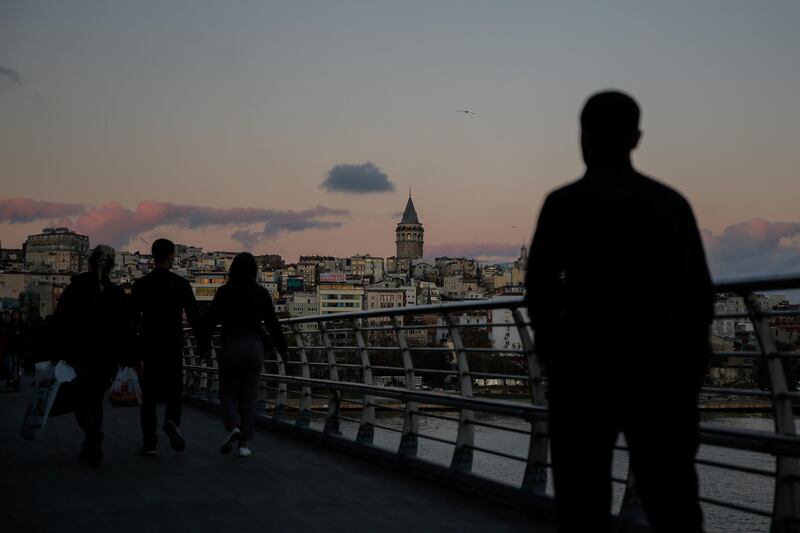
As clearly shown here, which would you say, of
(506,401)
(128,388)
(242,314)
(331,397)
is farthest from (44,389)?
(506,401)

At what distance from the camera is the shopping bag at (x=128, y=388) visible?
966cm

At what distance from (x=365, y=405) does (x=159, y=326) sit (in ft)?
6.55

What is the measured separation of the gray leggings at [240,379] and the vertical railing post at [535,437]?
3355mm

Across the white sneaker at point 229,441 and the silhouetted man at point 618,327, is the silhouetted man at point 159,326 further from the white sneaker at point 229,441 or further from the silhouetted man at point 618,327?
the silhouetted man at point 618,327

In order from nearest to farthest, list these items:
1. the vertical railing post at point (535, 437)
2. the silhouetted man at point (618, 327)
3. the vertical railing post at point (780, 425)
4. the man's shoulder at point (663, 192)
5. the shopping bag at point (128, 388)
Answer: the silhouetted man at point (618, 327) < the man's shoulder at point (663, 192) < the vertical railing post at point (780, 425) < the vertical railing post at point (535, 437) < the shopping bag at point (128, 388)

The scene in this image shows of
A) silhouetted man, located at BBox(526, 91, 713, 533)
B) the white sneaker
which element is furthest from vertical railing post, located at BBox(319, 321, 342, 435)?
silhouetted man, located at BBox(526, 91, 713, 533)

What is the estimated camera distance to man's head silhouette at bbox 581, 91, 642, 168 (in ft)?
11.6

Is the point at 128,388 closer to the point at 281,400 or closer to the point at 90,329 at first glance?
the point at 90,329

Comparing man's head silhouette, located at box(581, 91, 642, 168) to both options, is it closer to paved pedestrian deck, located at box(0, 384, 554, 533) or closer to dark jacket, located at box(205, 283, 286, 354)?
paved pedestrian deck, located at box(0, 384, 554, 533)

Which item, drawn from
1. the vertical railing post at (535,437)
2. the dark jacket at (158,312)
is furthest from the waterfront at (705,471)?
the vertical railing post at (535,437)

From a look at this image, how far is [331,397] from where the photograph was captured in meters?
11.3

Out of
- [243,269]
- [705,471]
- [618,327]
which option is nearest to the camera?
[618,327]

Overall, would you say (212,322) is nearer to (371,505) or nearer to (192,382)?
(371,505)

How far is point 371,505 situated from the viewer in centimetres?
679
